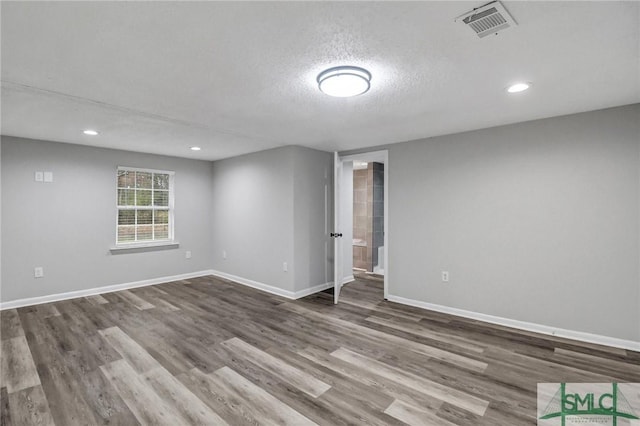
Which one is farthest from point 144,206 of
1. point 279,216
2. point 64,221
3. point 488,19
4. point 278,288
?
point 488,19

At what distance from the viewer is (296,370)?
2.58m

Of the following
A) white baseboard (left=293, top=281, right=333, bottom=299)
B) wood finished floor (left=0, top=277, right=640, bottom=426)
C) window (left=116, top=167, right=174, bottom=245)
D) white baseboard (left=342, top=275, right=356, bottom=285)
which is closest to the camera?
wood finished floor (left=0, top=277, right=640, bottom=426)

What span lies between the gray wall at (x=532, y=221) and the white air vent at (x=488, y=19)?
219cm

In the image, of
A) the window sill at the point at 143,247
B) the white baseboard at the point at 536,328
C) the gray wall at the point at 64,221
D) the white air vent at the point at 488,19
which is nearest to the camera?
the white air vent at the point at 488,19

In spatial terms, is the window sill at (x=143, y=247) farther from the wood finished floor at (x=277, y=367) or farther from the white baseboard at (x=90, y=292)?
the wood finished floor at (x=277, y=367)

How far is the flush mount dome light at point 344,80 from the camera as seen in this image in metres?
2.13

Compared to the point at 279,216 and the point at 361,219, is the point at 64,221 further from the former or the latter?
the point at 361,219

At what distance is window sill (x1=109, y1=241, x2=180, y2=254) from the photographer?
201 inches

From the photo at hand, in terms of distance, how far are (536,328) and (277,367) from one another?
2.85m

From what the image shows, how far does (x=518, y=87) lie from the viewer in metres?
2.49

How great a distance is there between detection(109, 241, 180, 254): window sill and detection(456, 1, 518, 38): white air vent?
5.61 meters

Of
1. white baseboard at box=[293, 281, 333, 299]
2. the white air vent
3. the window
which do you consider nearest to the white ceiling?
the white air vent

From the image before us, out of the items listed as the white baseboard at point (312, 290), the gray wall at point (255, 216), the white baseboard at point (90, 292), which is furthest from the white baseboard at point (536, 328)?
the white baseboard at point (90, 292)

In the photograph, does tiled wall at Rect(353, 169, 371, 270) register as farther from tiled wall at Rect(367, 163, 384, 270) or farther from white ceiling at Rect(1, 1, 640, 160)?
white ceiling at Rect(1, 1, 640, 160)
